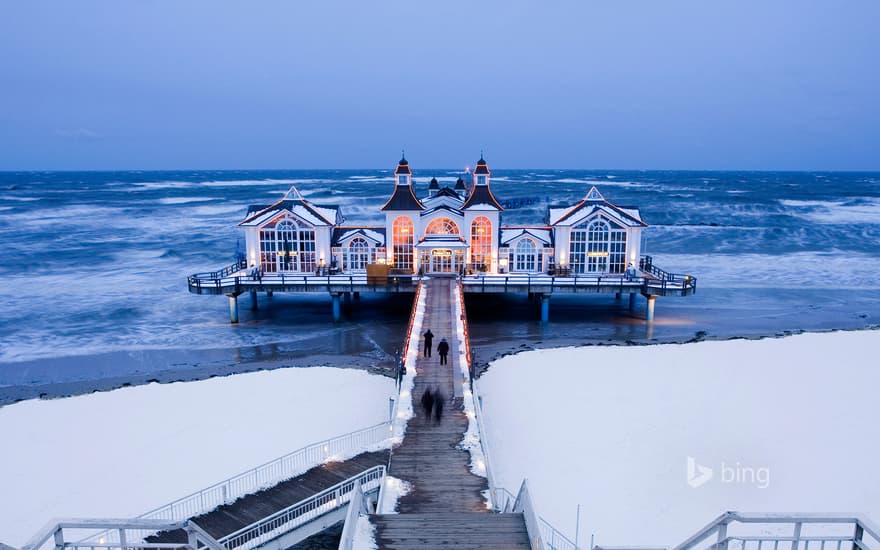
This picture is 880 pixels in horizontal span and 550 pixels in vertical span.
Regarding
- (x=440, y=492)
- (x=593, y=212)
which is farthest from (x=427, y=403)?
(x=593, y=212)

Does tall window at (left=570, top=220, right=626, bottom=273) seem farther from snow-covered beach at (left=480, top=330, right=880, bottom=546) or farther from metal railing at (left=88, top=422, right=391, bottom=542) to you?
metal railing at (left=88, top=422, right=391, bottom=542)

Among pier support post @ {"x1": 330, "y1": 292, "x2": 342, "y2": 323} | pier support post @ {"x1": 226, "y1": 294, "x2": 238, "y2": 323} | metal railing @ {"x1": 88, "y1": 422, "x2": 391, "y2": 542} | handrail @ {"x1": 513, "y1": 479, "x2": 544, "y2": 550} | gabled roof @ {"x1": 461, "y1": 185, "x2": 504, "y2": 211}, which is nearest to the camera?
handrail @ {"x1": 513, "y1": 479, "x2": 544, "y2": 550}

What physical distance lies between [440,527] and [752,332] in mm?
24782

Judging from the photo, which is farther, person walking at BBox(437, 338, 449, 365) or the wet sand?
the wet sand

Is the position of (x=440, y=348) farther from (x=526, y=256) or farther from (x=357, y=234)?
(x=357, y=234)

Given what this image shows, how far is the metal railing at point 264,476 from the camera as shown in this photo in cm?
1233

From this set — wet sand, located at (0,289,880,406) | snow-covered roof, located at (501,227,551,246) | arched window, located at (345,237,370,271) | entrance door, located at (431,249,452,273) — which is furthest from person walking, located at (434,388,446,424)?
arched window, located at (345,237,370,271)

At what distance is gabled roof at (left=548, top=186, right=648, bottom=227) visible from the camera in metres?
33.6

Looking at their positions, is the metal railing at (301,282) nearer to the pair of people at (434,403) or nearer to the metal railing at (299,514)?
the pair of people at (434,403)

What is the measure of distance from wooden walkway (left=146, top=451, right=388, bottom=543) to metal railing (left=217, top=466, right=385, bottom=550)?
51 cm

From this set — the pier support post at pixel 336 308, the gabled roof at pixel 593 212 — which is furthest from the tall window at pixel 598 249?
the pier support post at pixel 336 308

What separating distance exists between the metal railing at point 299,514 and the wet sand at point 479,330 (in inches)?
402

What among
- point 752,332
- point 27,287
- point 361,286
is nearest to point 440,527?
Answer: point 361,286

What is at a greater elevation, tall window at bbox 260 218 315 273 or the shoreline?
tall window at bbox 260 218 315 273
